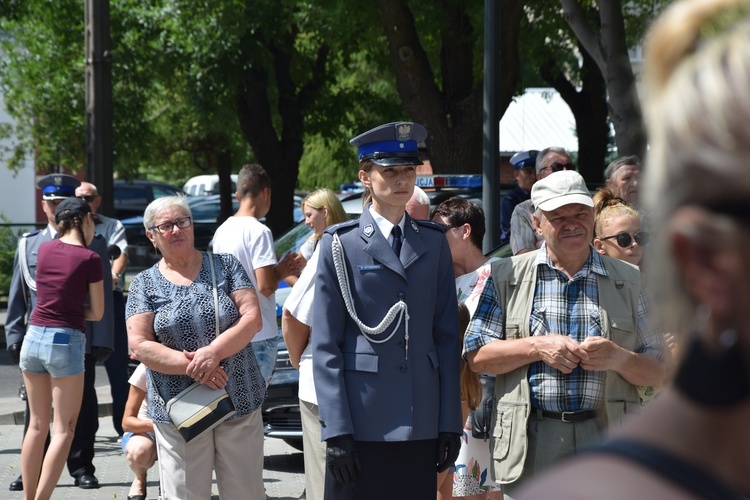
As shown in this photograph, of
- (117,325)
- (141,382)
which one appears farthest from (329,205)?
(117,325)

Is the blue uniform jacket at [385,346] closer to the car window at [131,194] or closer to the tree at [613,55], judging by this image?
the tree at [613,55]

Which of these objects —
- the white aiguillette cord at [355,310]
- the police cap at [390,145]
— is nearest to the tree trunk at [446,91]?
the police cap at [390,145]

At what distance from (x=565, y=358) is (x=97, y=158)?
9.24 metres

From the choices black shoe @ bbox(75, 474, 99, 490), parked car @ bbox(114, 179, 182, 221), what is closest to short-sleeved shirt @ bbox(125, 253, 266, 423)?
black shoe @ bbox(75, 474, 99, 490)

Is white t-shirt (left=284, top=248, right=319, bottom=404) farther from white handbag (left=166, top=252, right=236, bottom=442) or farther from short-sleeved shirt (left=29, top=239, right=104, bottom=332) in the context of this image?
short-sleeved shirt (left=29, top=239, right=104, bottom=332)

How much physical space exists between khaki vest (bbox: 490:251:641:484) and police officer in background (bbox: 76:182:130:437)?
4884 millimetres

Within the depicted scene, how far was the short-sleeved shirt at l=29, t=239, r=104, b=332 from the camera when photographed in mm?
6789

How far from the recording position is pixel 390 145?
4.86 m

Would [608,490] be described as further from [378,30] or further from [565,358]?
[378,30]

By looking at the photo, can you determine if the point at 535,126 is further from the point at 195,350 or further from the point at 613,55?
the point at 195,350

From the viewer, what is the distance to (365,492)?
4.45 metres

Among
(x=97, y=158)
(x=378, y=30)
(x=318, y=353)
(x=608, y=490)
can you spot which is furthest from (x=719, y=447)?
(x=378, y=30)

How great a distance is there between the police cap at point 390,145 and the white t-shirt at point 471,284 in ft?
2.24

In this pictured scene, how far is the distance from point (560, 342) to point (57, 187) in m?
5.01
